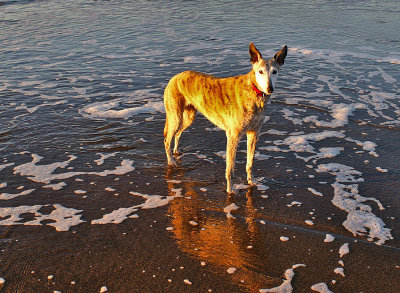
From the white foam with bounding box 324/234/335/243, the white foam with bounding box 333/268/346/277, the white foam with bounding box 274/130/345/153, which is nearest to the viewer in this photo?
the white foam with bounding box 333/268/346/277

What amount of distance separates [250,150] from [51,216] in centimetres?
298

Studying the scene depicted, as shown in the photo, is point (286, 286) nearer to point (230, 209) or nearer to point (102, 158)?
point (230, 209)

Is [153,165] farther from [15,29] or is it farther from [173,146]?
[15,29]

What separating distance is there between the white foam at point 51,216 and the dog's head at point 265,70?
2926mm

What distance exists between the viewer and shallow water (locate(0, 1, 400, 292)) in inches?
176

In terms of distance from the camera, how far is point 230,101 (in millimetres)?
5867

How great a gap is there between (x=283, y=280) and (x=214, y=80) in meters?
3.18

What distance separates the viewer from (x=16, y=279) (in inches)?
163

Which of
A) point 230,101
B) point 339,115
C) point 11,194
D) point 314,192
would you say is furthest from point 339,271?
point 339,115

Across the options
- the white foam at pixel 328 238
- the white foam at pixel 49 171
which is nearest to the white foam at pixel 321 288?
the white foam at pixel 328 238

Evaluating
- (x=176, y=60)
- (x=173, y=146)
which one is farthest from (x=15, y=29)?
(x=173, y=146)

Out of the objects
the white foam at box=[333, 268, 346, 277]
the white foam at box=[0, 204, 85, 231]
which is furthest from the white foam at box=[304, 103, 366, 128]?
the white foam at box=[0, 204, 85, 231]

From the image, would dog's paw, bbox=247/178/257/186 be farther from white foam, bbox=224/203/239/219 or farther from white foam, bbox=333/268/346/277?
white foam, bbox=333/268/346/277

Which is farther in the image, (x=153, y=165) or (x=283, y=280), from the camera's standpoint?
(x=153, y=165)
